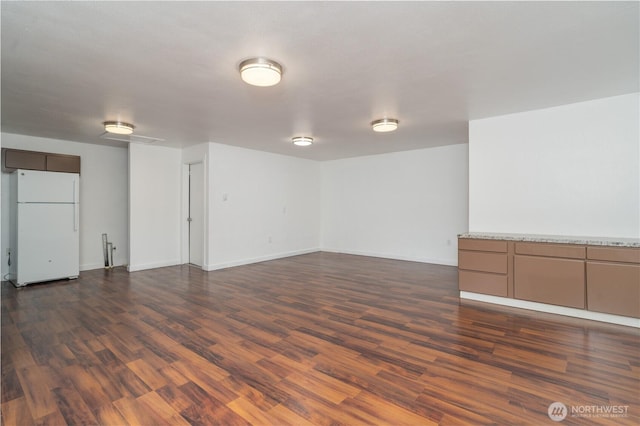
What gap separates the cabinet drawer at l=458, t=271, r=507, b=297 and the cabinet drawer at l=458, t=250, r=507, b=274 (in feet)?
0.22

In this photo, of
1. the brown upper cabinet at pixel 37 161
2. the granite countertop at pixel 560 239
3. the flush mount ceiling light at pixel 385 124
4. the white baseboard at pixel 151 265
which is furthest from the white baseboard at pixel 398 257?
the brown upper cabinet at pixel 37 161

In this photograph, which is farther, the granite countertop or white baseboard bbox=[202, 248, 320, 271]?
white baseboard bbox=[202, 248, 320, 271]

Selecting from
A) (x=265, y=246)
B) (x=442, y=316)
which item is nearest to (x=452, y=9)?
(x=442, y=316)

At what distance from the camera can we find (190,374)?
2209 mm

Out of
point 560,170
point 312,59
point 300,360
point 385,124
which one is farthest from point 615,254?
point 312,59

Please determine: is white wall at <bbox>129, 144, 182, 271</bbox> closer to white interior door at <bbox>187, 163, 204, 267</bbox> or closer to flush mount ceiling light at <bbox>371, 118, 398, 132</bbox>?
white interior door at <bbox>187, 163, 204, 267</bbox>

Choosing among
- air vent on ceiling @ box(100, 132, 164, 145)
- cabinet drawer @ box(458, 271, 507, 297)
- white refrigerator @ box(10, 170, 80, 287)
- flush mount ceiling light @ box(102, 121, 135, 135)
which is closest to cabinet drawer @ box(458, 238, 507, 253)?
cabinet drawer @ box(458, 271, 507, 297)

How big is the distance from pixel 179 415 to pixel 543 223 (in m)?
4.32

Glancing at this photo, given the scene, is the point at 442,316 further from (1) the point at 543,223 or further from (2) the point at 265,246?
(2) the point at 265,246

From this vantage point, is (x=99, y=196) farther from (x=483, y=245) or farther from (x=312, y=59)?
(x=483, y=245)

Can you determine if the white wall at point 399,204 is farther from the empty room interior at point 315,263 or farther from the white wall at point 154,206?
the white wall at point 154,206

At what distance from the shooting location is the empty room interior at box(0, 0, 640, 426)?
6.28ft

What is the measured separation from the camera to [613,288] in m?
3.12

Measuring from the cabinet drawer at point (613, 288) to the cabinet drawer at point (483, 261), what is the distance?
0.81 metres
